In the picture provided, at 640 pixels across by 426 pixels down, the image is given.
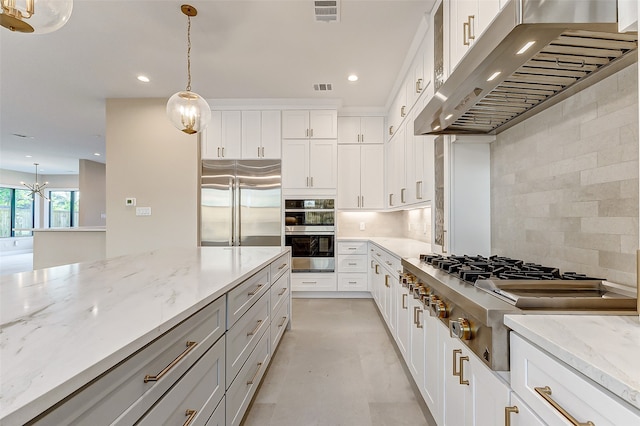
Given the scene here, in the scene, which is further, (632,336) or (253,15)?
(253,15)

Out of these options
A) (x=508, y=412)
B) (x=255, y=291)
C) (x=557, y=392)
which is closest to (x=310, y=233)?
(x=255, y=291)

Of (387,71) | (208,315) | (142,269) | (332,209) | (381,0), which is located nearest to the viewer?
(208,315)

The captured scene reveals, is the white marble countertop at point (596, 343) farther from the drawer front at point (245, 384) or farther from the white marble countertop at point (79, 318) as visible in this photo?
the drawer front at point (245, 384)

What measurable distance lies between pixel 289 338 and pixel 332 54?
2.94 m

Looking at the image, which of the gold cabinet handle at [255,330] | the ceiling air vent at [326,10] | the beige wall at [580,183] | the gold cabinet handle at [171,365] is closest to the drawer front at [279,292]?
the gold cabinet handle at [255,330]

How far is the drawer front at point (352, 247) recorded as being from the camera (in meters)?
4.43

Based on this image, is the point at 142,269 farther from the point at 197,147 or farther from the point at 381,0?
the point at 197,147

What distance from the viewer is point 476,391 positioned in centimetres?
107

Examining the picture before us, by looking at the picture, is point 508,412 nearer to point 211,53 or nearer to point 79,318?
point 79,318

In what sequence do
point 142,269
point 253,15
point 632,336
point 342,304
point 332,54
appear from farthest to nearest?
point 342,304
point 332,54
point 253,15
point 142,269
point 632,336

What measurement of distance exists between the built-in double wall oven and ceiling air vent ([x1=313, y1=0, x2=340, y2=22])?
2.38m

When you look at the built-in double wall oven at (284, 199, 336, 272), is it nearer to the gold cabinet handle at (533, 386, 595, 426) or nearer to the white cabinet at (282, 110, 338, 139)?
the white cabinet at (282, 110, 338, 139)

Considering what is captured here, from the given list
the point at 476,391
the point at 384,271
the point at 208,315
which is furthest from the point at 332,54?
the point at 476,391

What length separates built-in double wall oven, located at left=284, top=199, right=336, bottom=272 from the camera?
4.43 metres
